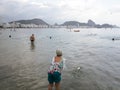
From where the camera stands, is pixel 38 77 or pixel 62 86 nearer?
pixel 62 86

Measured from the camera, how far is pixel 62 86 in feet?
37.0

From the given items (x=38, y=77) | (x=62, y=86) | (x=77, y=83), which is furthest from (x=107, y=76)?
(x=38, y=77)

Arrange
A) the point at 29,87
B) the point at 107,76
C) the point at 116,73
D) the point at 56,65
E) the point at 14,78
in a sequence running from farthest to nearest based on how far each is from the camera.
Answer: the point at 116,73 < the point at 107,76 < the point at 14,78 < the point at 29,87 < the point at 56,65

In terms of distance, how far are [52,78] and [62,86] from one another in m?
2.97

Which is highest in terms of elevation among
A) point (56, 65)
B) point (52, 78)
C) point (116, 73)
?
point (56, 65)

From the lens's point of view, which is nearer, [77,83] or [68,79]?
[77,83]

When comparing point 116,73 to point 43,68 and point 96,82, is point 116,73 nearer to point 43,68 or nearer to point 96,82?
point 96,82

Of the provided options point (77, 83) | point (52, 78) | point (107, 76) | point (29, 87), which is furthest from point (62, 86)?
point (107, 76)

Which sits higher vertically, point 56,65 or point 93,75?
point 56,65

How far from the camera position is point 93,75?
14.1 metres

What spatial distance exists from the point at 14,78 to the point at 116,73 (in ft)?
27.5

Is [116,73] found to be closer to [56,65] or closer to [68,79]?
[68,79]

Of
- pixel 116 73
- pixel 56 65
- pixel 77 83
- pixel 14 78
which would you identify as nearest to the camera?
pixel 56 65

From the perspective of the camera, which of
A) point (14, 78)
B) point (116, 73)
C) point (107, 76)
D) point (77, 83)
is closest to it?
point (77, 83)
